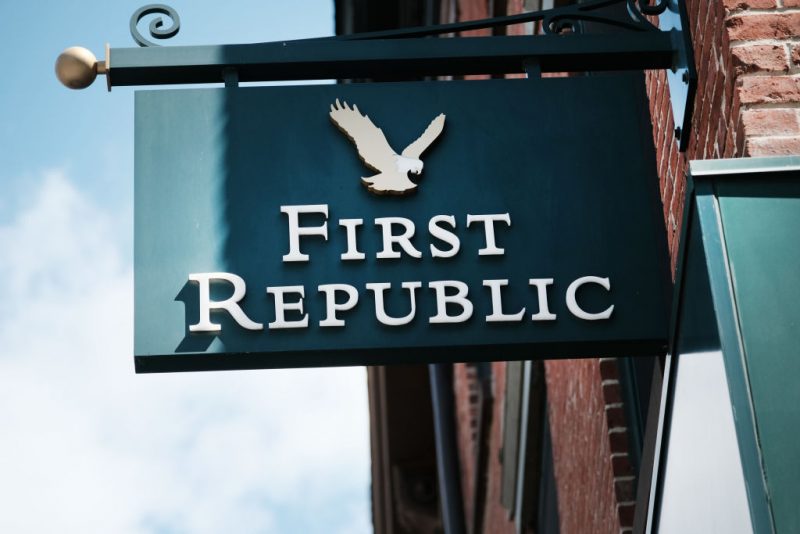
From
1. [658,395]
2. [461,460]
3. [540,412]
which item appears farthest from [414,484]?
[658,395]

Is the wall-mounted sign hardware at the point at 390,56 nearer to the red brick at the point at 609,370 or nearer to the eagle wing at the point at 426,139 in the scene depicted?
the eagle wing at the point at 426,139

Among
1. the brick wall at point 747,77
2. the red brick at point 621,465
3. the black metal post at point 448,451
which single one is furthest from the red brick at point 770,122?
the black metal post at point 448,451

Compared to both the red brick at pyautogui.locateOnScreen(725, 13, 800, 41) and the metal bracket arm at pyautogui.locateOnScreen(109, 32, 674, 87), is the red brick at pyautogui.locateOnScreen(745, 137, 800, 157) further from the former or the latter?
the metal bracket arm at pyautogui.locateOnScreen(109, 32, 674, 87)

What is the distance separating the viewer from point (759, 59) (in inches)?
137

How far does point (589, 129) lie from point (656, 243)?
413mm

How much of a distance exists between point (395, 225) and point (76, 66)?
39.9 inches

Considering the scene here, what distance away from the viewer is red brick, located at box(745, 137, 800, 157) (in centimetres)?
335

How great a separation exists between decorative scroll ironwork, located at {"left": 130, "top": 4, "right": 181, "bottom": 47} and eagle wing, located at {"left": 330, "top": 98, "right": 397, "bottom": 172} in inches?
20.8

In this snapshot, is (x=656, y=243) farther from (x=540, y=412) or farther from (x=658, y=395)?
(x=540, y=412)

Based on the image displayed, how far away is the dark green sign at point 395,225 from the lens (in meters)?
3.70

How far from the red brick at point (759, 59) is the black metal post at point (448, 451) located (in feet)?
35.4

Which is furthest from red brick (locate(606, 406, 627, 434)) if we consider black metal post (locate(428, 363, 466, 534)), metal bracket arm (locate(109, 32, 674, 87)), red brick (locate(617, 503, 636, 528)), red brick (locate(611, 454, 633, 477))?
black metal post (locate(428, 363, 466, 534))

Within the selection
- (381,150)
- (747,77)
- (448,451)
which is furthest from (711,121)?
(448,451)

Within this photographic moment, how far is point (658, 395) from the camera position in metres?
4.52
